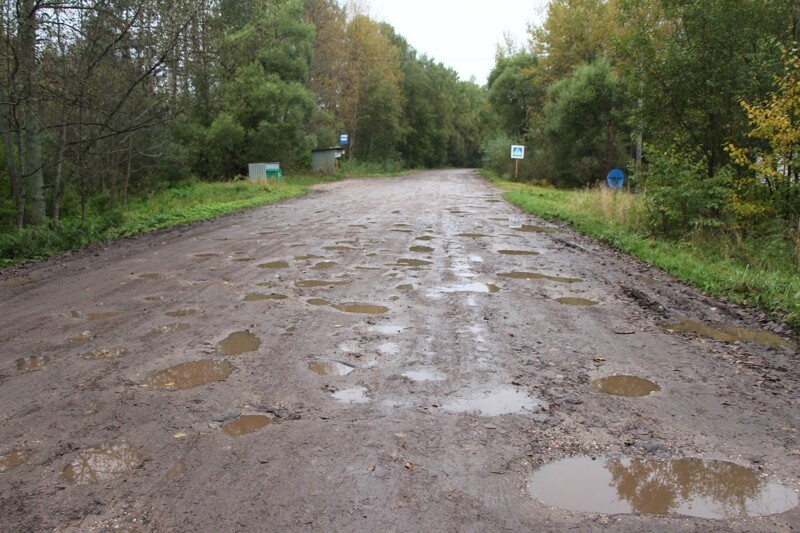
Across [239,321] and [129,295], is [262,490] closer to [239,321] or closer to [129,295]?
[239,321]

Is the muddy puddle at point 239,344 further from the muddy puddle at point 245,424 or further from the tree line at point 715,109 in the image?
the tree line at point 715,109

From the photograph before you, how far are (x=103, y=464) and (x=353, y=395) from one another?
5.30 ft

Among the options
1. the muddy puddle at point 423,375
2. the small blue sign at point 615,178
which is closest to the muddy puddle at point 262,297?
the muddy puddle at point 423,375

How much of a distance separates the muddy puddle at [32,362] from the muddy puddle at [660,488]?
13.1 ft

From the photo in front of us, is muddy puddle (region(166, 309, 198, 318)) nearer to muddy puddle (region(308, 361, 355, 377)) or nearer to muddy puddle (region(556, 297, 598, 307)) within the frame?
muddy puddle (region(308, 361, 355, 377))

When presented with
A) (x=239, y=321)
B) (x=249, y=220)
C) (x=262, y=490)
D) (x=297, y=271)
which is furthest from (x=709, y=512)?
(x=249, y=220)

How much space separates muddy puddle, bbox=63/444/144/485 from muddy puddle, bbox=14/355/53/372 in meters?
1.76

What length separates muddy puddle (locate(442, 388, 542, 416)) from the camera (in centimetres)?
384

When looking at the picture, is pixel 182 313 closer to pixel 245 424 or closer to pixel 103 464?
pixel 245 424

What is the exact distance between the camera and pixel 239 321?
230 inches

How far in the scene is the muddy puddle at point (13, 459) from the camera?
10.2 feet

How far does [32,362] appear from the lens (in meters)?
4.71

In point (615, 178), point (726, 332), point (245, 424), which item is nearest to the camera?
point (245, 424)

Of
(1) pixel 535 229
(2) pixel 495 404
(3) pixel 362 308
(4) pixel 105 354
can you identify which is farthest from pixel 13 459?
(1) pixel 535 229
